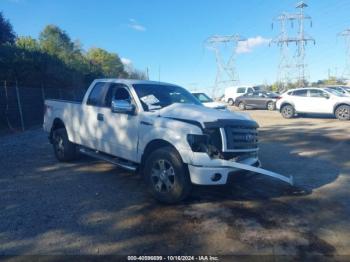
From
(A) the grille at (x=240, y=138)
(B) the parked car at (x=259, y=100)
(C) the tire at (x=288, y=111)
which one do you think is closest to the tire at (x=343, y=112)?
(C) the tire at (x=288, y=111)

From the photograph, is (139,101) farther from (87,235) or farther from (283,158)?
(283,158)

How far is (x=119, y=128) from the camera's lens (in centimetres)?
612

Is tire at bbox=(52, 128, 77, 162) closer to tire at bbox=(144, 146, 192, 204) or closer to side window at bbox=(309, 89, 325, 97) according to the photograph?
tire at bbox=(144, 146, 192, 204)

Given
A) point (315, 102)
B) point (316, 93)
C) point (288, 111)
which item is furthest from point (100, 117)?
point (288, 111)

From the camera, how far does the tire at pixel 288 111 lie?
63.6 ft

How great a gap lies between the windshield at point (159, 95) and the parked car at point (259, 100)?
21.5 metres

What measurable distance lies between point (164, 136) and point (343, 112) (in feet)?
48.6

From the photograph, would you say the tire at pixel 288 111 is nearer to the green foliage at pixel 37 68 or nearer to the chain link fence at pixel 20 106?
the chain link fence at pixel 20 106

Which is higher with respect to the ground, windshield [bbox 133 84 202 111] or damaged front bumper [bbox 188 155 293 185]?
windshield [bbox 133 84 202 111]

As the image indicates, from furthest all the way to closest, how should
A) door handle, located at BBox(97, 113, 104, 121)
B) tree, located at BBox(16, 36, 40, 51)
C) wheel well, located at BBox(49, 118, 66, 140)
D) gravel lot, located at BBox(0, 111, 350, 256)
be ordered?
tree, located at BBox(16, 36, 40, 51), wheel well, located at BBox(49, 118, 66, 140), door handle, located at BBox(97, 113, 104, 121), gravel lot, located at BBox(0, 111, 350, 256)

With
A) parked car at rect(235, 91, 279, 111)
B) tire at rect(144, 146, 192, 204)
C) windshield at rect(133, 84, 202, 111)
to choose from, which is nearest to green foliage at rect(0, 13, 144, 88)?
windshield at rect(133, 84, 202, 111)

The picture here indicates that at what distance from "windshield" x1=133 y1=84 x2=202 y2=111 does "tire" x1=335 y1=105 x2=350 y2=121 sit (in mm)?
12901

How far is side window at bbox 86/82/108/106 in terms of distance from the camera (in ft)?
22.3

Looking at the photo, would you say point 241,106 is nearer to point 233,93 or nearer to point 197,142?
point 233,93
